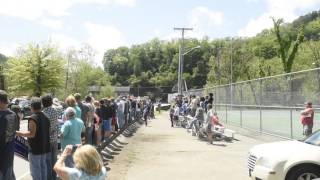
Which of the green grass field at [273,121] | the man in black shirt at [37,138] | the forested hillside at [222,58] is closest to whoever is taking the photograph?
the man in black shirt at [37,138]

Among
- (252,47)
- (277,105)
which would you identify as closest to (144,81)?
(252,47)

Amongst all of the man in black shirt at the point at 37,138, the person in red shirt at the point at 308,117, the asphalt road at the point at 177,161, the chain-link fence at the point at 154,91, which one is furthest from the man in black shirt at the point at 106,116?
the chain-link fence at the point at 154,91

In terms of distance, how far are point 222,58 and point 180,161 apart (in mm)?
72370

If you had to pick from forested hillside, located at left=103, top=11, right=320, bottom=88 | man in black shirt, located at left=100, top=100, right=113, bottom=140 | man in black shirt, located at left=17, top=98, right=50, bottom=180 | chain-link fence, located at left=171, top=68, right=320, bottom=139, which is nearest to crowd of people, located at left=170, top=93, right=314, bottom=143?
chain-link fence, located at left=171, top=68, right=320, bottom=139

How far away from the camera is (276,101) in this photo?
2441 cm

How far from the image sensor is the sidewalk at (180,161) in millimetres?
14516

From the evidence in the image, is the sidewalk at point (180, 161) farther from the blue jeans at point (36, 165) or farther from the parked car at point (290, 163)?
the blue jeans at point (36, 165)

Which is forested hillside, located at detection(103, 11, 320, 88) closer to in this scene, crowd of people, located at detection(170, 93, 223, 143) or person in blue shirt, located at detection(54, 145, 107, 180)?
crowd of people, located at detection(170, 93, 223, 143)

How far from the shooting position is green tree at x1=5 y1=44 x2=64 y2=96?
2761 inches

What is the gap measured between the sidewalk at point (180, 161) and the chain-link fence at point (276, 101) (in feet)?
5.21

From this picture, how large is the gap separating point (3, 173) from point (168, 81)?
15170cm

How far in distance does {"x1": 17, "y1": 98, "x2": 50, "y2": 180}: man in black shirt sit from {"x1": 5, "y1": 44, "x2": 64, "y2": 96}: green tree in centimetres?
6062

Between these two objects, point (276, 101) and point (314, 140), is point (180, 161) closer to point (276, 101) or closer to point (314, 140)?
point (314, 140)

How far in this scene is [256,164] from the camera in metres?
11.6
